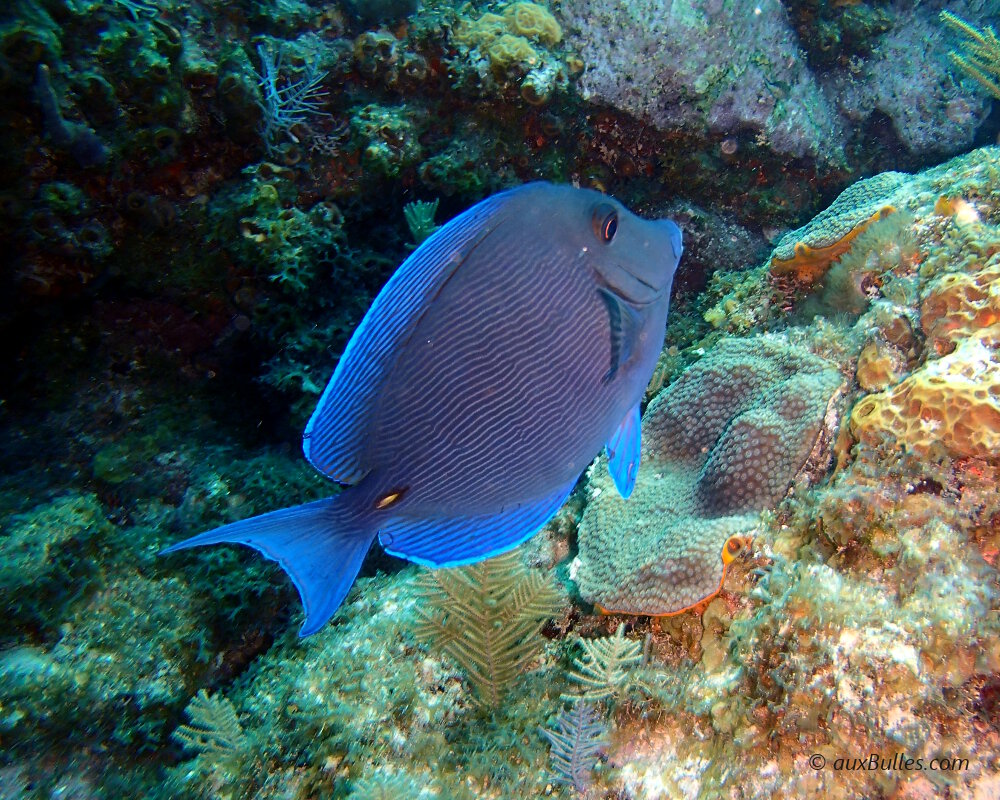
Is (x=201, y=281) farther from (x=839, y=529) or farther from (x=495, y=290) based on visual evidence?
(x=839, y=529)

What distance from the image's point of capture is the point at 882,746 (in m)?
1.92

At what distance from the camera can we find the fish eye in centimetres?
161

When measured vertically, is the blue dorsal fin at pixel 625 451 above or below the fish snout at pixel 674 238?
below

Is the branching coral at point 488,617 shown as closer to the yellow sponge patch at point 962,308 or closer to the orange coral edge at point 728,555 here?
the orange coral edge at point 728,555

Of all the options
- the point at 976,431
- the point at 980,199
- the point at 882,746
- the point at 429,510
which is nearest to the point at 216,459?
the point at 429,510

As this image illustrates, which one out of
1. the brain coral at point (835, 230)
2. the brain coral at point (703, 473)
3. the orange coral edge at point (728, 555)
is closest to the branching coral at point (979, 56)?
the brain coral at point (835, 230)

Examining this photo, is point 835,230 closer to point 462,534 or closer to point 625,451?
point 625,451

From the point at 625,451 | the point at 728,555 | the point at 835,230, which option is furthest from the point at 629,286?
the point at 835,230

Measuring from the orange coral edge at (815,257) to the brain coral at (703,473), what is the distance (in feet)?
2.95

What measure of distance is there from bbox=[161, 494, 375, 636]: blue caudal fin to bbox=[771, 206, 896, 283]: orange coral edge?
3.64m

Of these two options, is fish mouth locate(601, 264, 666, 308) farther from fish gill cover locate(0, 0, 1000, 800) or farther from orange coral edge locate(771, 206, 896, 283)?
orange coral edge locate(771, 206, 896, 283)

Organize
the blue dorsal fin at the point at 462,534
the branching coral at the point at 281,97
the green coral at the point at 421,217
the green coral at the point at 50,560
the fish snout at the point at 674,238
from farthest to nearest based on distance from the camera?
the green coral at the point at 421,217 → the branching coral at the point at 281,97 → the green coral at the point at 50,560 → the fish snout at the point at 674,238 → the blue dorsal fin at the point at 462,534

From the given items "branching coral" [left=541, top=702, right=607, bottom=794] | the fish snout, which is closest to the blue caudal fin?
the fish snout

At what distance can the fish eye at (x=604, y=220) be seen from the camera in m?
1.61
